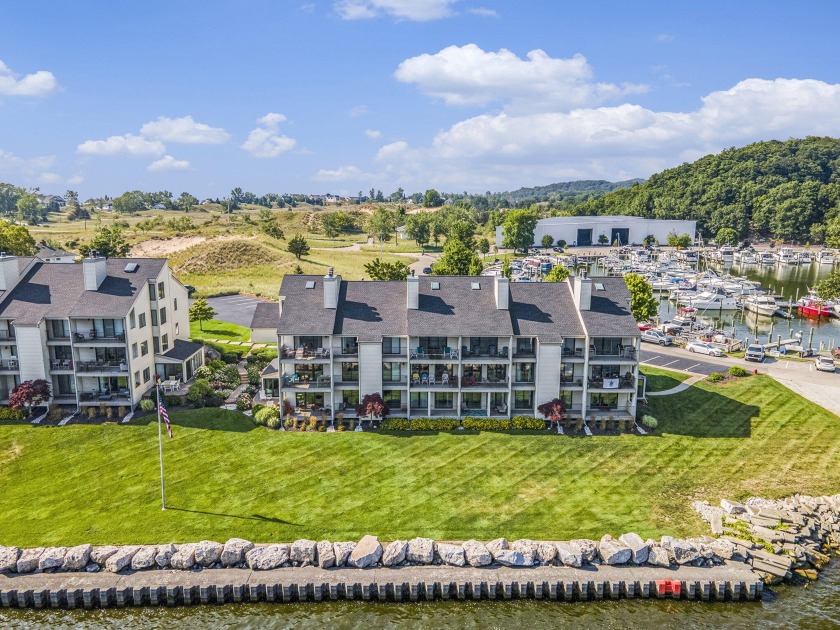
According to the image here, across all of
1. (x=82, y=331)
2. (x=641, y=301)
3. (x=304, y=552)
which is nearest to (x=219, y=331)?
(x=82, y=331)

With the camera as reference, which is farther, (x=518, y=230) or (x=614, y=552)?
(x=518, y=230)

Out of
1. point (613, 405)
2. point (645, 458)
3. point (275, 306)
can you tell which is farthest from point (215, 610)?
point (275, 306)

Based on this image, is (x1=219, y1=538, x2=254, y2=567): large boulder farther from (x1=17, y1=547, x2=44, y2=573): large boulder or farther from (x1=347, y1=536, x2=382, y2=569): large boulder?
(x1=17, y1=547, x2=44, y2=573): large boulder

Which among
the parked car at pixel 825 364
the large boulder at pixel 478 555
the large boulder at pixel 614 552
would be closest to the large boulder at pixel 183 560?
the large boulder at pixel 478 555

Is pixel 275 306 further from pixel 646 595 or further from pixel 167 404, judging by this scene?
pixel 646 595

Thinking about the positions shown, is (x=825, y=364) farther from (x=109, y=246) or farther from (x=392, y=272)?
(x=109, y=246)

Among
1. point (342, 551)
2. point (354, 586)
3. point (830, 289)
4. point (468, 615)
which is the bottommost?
point (468, 615)
